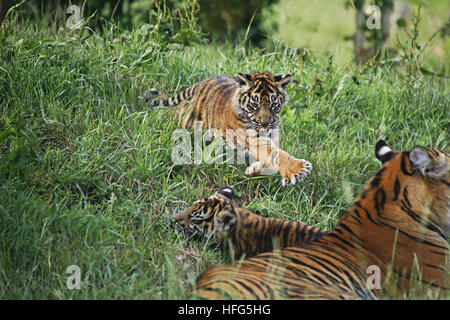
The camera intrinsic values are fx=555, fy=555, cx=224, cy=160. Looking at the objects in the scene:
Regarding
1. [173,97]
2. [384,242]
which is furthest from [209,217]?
[173,97]

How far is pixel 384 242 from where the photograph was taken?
3457 mm

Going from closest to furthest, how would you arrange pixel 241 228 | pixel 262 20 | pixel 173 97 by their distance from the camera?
pixel 241 228 → pixel 173 97 → pixel 262 20

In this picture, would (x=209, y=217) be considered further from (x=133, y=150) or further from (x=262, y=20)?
(x=262, y=20)

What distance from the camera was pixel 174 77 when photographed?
5.71 m

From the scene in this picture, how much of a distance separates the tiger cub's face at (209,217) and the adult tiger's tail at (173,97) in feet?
4.61

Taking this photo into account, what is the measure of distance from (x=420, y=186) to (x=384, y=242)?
44 cm

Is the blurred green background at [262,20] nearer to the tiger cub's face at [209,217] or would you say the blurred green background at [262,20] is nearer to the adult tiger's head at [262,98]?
the adult tiger's head at [262,98]

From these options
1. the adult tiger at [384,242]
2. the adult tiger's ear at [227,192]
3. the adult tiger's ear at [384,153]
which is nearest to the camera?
the adult tiger at [384,242]

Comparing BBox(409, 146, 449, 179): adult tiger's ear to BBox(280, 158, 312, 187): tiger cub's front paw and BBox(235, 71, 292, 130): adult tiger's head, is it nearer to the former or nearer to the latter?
BBox(280, 158, 312, 187): tiger cub's front paw

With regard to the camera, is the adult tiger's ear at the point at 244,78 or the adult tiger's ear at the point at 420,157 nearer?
the adult tiger's ear at the point at 420,157

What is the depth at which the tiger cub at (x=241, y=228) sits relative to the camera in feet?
13.1

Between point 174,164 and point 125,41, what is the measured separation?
1.88 meters

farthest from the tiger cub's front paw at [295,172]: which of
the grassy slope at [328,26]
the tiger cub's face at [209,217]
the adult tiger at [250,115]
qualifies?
the grassy slope at [328,26]

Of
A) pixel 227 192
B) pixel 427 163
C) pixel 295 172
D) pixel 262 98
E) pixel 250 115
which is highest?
pixel 262 98
